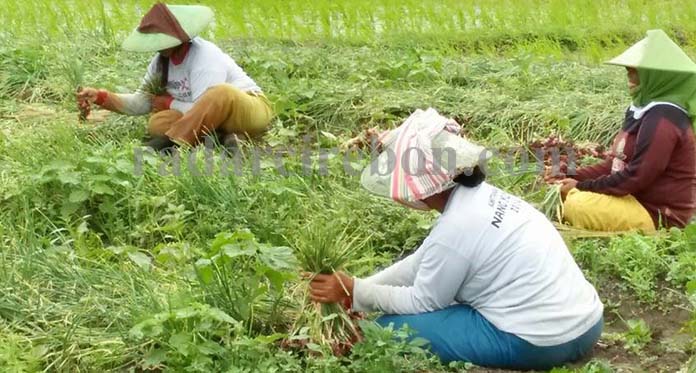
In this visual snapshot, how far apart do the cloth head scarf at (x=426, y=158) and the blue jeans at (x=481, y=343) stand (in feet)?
1.22

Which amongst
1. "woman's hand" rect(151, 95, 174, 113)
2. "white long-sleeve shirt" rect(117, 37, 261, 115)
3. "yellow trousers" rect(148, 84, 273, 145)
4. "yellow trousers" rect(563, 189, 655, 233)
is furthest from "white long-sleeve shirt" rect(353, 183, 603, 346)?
"woman's hand" rect(151, 95, 174, 113)

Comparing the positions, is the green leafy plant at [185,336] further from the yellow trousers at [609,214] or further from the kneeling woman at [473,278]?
the yellow trousers at [609,214]

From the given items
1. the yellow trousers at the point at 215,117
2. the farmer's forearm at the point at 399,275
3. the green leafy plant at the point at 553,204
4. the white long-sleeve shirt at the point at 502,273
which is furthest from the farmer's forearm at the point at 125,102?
the white long-sleeve shirt at the point at 502,273

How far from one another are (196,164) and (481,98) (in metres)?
2.00

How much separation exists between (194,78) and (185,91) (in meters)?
0.14

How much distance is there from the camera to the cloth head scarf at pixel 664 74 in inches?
162

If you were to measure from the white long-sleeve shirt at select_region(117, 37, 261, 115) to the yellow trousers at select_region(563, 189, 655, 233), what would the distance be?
1.88 metres

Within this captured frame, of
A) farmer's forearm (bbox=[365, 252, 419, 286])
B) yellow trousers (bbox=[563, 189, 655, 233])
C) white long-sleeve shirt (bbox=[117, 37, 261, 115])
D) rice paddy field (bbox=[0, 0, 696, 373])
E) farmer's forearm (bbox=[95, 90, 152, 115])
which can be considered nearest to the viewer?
rice paddy field (bbox=[0, 0, 696, 373])

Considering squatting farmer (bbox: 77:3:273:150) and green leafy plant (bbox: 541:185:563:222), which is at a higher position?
squatting farmer (bbox: 77:3:273:150)

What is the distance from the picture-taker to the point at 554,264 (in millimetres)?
3061

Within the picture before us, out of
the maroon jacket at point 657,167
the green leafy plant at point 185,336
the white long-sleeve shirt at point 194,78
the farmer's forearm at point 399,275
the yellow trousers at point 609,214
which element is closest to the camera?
the green leafy plant at point 185,336

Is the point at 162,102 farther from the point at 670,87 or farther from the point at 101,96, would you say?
the point at 670,87

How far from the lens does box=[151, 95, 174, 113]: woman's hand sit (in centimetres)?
536

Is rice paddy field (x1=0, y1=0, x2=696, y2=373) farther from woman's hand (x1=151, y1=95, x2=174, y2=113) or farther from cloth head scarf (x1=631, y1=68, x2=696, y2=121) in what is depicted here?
cloth head scarf (x1=631, y1=68, x2=696, y2=121)
